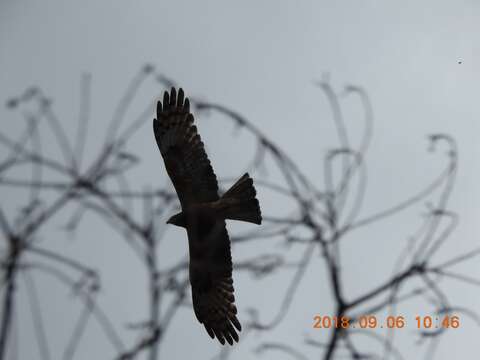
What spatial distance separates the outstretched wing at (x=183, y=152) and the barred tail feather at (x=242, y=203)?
0.49 meters

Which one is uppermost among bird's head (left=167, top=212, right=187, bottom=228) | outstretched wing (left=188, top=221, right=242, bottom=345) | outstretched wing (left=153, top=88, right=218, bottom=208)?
outstretched wing (left=153, top=88, right=218, bottom=208)

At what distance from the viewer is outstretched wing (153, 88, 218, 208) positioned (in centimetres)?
693

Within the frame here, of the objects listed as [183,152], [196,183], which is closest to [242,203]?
[196,183]

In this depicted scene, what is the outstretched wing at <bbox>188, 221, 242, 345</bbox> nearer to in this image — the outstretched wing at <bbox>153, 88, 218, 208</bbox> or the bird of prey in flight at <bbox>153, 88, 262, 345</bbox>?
the bird of prey in flight at <bbox>153, 88, 262, 345</bbox>

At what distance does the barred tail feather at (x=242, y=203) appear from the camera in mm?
6273

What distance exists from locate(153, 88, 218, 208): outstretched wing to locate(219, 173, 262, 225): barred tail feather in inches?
19.3

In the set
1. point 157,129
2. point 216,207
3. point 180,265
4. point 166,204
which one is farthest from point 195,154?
point 180,265

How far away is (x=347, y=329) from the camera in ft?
7.49

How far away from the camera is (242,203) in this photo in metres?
6.31

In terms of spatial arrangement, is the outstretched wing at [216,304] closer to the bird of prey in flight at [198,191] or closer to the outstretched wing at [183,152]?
the bird of prey in flight at [198,191]

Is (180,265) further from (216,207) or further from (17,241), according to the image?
(216,207)

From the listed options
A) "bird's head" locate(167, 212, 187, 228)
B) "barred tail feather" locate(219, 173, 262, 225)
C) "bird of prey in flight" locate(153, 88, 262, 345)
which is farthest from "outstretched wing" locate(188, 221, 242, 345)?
"barred tail feather" locate(219, 173, 262, 225)

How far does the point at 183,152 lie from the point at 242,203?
125 centimetres

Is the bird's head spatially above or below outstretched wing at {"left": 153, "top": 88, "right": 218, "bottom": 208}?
below
